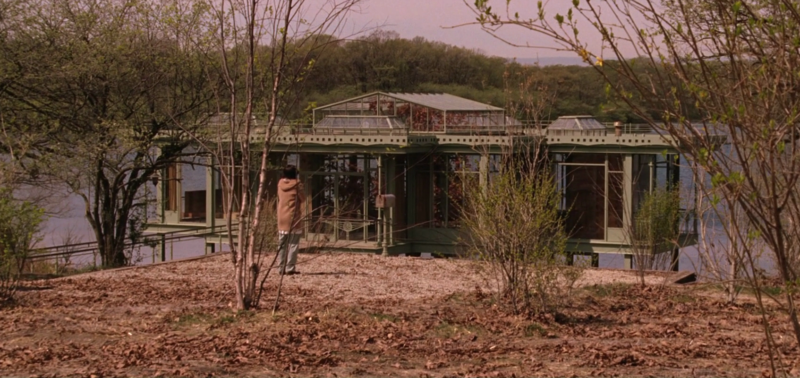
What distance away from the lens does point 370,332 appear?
26.1ft

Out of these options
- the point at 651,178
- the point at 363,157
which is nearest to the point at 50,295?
the point at 363,157

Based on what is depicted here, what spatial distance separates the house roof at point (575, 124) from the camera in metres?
23.2

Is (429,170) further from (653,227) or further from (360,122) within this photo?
(653,227)

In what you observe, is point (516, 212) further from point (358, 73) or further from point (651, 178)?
point (358, 73)

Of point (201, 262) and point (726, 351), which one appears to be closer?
point (726, 351)

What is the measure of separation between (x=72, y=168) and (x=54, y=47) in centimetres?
200

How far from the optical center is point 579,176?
2327cm

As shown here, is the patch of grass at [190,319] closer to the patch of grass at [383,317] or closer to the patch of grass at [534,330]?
the patch of grass at [383,317]

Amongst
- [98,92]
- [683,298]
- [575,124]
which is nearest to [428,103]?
[575,124]

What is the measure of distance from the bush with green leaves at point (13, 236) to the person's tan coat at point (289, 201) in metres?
2.88

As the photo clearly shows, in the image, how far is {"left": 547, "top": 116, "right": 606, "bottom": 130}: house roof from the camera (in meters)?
23.2

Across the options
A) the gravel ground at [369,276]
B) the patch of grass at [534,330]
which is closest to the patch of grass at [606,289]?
the gravel ground at [369,276]

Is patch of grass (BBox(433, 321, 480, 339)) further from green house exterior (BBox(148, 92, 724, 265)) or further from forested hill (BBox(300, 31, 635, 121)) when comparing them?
forested hill (BBox(300, 31, 635, 121))

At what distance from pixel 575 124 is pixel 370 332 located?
53.1ft
